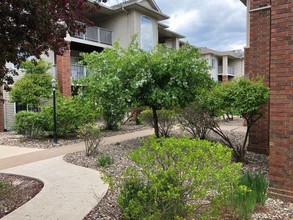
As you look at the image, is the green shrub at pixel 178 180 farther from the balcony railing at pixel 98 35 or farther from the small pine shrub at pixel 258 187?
the balcony railing at pixel 98 35

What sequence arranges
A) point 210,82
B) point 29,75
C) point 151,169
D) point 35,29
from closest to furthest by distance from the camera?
1. point 35,29
2. point 151,169
3. point 210,82
4. point 29,75

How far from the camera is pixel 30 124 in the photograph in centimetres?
1205

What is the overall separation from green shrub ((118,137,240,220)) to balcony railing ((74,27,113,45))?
632 inches

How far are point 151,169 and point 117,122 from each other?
12216 millimetres

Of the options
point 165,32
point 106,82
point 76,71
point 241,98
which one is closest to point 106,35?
point 76,71

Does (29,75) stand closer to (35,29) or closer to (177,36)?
(35,29)

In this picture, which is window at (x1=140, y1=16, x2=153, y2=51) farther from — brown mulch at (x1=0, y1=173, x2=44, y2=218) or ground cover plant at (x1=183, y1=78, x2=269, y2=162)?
brown mulch at (x1=0, y1=173, x2=44, y2=218)

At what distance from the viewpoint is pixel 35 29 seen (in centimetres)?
295

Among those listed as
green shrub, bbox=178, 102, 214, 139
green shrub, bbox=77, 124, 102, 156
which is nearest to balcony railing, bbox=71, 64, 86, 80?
green shrub, bbox=77, 124, 102, 156

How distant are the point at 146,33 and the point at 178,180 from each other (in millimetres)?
18686

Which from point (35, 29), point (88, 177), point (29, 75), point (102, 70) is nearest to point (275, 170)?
point (88, 177)

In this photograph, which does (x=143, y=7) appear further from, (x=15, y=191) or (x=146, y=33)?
(x=15, y=191)

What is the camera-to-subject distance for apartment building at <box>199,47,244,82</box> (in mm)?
35037

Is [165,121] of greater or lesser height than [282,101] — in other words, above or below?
below
